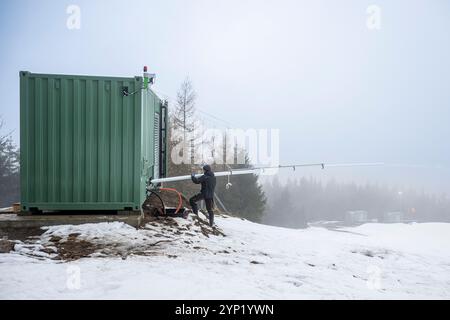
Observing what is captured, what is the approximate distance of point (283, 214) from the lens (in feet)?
205

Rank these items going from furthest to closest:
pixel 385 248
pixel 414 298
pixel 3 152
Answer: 1. pixel 3 152
2. pixel 385 248
3. pixel 414 298

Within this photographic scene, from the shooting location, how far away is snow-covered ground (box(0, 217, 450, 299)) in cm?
434

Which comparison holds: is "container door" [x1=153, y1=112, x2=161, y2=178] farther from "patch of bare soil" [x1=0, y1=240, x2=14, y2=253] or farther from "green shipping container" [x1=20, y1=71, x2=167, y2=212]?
"patch of bare soil" [x1=0, y1=240, x2=14, y2=253]

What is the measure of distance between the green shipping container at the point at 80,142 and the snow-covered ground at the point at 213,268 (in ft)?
2.86

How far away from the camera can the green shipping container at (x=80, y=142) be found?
24.5 feet

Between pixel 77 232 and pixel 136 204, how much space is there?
4.46 ft

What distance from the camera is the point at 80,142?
24.7 feet

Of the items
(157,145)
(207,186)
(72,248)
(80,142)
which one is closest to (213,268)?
(72,248)

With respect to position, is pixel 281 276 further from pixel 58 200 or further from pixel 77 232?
pixel 58 200

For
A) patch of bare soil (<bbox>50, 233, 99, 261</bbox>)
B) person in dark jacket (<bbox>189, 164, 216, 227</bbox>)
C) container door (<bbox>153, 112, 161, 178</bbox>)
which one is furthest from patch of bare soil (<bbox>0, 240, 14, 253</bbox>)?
container door (<bbox>153, 112, 161, 178</bbox>)

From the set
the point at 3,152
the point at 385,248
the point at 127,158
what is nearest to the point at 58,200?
the point at 127,158

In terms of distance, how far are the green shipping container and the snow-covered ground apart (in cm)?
87

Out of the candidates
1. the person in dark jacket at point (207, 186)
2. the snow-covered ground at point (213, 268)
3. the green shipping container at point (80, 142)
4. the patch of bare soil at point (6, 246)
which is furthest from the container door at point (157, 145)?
the patch of bare soil at point (6, 246)
